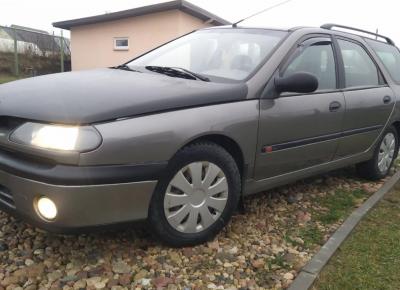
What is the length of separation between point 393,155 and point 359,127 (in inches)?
47.7

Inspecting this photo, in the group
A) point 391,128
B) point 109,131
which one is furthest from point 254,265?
point 391,128

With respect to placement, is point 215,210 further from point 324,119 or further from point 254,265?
point 324,119

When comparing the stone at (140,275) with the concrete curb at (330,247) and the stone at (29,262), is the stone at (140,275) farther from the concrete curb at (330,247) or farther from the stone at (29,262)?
the concrete curb at (330,247)

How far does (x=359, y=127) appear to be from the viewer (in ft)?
14.2

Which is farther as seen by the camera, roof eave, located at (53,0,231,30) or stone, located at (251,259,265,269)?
roof eave, located at (53,0,231,30)

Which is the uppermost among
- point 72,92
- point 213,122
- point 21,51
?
point 72,92

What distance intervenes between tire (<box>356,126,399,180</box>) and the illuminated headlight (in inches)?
141

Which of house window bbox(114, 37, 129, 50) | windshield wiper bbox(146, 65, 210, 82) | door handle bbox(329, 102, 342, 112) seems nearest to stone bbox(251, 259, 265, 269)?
windshield wiper bbox(146, 65, 210, 82)

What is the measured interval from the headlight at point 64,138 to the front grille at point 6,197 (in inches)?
13.3

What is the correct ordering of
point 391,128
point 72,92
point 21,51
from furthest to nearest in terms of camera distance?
point 21,51 < point 391,128 < point 72,92

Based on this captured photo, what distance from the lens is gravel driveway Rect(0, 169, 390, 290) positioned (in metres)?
2.61

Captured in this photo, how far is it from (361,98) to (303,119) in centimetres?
106

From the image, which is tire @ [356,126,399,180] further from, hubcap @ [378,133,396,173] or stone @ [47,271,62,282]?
stone @ [47,271,62,282]

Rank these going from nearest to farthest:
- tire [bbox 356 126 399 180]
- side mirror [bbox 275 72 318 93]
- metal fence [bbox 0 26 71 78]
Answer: side mirror [bbox 275 72 318 93] < tire [bbox 356 126 399 180] < metal fence [bbox 0 26 71 78]
